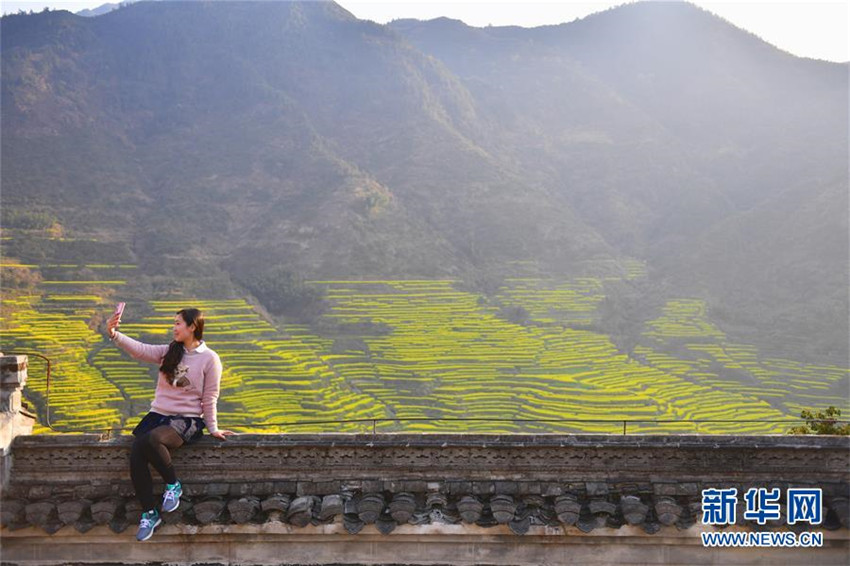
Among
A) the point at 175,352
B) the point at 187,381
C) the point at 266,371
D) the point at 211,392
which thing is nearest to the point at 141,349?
the point at 175,352

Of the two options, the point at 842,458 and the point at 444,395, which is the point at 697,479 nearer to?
the point at 842,458

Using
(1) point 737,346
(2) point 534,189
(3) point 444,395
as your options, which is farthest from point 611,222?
(3) point 444,395

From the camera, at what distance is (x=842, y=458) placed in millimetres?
5551

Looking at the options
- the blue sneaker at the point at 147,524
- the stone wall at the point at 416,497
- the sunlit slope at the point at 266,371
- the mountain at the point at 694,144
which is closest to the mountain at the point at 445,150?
the mountain at the point at 694,144

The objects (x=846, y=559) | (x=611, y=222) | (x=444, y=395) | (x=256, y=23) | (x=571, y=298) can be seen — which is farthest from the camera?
(x=256, y=23)

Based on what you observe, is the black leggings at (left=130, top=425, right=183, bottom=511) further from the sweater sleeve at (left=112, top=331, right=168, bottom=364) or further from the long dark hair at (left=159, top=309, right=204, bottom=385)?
the sweater sleeve at (left=112, top=331, right=168, bottom=364)

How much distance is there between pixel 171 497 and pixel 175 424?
1.58ft

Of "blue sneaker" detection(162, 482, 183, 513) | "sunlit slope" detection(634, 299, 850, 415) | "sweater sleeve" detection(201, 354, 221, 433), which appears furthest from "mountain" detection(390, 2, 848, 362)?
"blue sneaker" detection(162, 482, 183, 513)

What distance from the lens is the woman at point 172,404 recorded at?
5016 millimetres

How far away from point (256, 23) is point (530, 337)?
208ft

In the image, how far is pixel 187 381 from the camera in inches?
203

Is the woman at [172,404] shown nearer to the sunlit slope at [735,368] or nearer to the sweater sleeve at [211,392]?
the sweater sleeve at [211,392]

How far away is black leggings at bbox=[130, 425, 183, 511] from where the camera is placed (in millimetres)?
4988

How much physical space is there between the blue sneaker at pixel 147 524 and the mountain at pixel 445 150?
113ft
